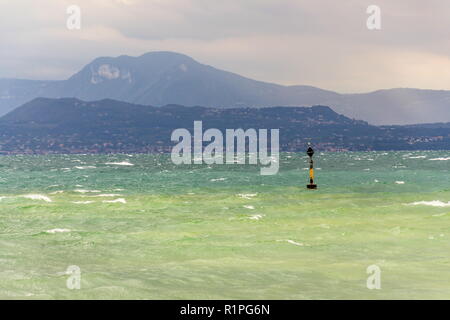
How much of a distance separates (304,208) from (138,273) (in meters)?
24.8

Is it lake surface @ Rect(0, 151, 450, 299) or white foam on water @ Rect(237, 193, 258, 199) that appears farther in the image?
white foam on water @ Rect(237, 193, 258, 199)

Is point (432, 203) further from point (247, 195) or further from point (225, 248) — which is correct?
point (225, 248)

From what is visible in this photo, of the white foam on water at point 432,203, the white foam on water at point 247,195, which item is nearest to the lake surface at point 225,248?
the white foam on water at point 432,203

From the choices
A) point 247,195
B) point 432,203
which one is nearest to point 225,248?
point 432,203

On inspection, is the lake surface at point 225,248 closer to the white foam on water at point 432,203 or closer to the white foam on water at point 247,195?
the white foam on water at point 432,203

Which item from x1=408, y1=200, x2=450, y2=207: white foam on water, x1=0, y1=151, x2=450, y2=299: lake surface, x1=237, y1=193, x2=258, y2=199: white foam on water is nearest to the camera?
x1=0, y1=151, x2=450, y2=299: lake surface

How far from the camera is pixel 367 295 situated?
17.5 meters

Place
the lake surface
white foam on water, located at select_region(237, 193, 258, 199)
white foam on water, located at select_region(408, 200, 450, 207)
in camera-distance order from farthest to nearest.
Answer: white foam on water, located at select_region(237, 193, 258, 199), white foam on water, located at select_region(408, 200, 450, 207), the lake surface

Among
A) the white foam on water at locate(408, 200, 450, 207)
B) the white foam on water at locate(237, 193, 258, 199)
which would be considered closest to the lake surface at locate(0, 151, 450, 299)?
the white foam on water at locate(408, 200, 450, 207)

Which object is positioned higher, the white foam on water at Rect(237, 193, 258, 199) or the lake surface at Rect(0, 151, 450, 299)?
the lake surface at Rect(0, 151, 450, 299)

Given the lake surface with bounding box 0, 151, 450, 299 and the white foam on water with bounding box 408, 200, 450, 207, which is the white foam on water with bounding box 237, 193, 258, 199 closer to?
the lake surface with bounding box 0, 151, 450, 299
